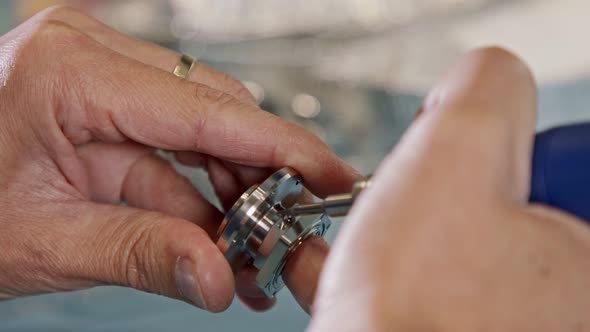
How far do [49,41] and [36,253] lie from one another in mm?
176

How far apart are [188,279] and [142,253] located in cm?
5

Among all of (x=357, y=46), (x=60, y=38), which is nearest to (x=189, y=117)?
(x=60, y=38)

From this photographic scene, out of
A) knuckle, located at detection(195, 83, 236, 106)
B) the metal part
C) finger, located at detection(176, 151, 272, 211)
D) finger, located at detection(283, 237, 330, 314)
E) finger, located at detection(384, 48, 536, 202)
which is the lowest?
finger, located at detection(283, 237, 330, 314)

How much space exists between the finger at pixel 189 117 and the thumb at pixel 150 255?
0.07m

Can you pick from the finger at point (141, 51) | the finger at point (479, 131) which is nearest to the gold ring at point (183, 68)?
the finger at point (141, 51)

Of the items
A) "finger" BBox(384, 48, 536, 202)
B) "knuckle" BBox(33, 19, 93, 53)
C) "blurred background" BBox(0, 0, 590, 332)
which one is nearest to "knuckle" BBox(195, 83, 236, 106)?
"knuckle" BBox(33, 19, 93, 53)

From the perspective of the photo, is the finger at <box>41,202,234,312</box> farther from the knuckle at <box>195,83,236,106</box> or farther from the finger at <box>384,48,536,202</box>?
the finger at <box>384,48,536,202</box>

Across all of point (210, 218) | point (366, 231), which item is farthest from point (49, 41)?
point (366, 231)

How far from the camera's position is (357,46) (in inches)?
46.3

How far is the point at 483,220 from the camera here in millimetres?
314

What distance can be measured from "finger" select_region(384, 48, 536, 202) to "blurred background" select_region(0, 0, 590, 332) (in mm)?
712

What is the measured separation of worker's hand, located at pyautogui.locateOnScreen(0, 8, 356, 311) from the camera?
57 centimetres

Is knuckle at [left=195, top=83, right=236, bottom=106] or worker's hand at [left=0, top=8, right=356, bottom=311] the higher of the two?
knuckle at [left=195, top=83, right=236, bottom=106]

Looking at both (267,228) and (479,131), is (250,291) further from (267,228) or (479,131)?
(479,131)
